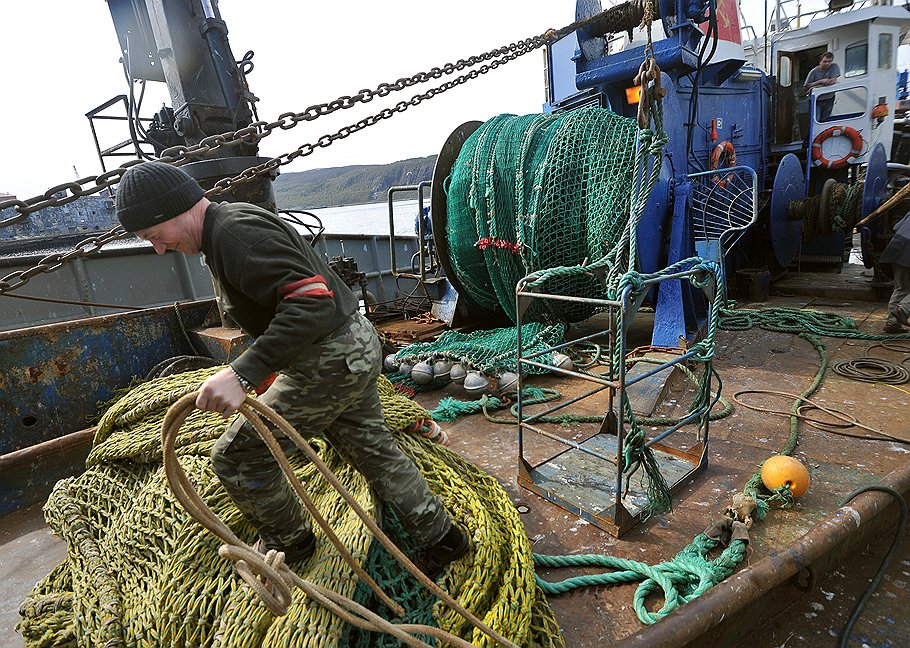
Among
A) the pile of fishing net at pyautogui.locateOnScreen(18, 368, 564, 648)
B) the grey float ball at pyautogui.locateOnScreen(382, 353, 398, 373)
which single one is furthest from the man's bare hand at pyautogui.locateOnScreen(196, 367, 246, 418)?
the grey float ball at pyautogui.locateOnScreen(382, 353, 398, 373)

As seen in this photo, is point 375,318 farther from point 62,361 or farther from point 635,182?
point 635,182

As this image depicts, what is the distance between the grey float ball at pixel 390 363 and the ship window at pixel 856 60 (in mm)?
8589

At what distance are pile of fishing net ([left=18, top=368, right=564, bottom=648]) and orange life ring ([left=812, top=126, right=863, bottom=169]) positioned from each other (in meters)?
7.71

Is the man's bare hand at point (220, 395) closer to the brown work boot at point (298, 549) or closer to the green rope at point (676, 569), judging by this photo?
the brown work boot at point (298, 549)

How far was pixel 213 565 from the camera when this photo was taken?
2.06 metres

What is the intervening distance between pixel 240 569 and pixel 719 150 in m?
6.59

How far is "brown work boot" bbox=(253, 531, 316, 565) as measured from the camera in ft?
6.75

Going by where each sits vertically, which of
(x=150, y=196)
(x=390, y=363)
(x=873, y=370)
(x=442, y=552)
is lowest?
(x=873, y=370)

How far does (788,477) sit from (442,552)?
1786 mm

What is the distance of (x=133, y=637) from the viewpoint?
1.96m

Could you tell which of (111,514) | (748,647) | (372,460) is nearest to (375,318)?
(111,514)

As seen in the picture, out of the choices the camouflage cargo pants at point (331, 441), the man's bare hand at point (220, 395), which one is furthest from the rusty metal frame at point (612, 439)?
the man's bare hand at point (220, 395)

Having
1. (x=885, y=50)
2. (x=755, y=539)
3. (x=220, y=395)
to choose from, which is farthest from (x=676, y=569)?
(x=885, y=50)

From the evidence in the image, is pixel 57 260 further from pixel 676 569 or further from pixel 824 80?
pixel 824 80
